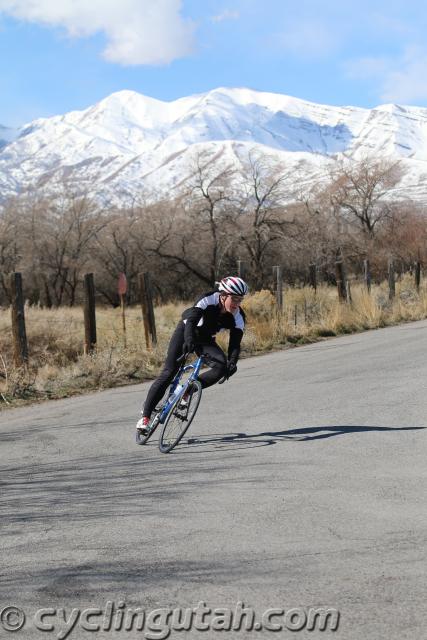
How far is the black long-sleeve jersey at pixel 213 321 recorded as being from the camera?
8.38 meters

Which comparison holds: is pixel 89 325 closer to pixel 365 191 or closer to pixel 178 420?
pixel 178 420

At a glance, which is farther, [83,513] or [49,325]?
[49,325]

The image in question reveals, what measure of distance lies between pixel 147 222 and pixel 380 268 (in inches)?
582

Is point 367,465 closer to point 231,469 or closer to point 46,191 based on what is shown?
point 231,469

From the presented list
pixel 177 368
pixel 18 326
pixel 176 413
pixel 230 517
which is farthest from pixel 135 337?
pixel 230 517

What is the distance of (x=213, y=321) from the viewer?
8.60 meters

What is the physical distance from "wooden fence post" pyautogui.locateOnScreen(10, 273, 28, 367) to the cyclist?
5706 mm

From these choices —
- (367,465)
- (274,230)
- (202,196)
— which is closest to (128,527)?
(367,465)

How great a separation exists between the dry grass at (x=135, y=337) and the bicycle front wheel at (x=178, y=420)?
16.7ft

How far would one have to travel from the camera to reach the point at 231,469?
705 cm

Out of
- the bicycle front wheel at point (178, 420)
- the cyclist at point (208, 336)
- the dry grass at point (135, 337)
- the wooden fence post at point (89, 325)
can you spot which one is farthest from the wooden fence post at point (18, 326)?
the bicycle front wheel at point (178, 420)

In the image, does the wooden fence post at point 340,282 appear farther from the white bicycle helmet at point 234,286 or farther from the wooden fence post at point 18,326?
the white bicycle helmet at point 234,286

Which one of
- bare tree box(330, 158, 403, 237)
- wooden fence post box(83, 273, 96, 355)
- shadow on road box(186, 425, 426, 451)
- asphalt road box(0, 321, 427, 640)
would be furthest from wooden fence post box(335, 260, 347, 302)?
bare tree box(330, 158, 403, 237)

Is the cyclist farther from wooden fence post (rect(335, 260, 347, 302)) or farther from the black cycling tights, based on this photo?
wooden fence post (rect(335, 260, 347, 302))
